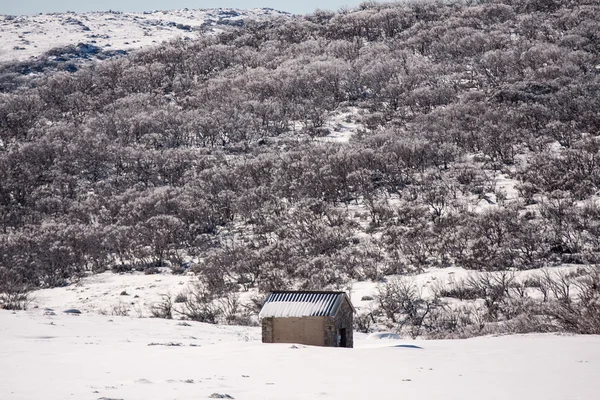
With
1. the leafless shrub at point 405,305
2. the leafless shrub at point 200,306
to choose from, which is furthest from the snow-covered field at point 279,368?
the leafless shrub at point 200,306

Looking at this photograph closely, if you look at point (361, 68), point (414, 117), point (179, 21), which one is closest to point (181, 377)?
point (414, 117)

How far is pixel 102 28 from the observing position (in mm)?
129625

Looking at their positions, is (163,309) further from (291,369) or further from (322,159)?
(322,159)

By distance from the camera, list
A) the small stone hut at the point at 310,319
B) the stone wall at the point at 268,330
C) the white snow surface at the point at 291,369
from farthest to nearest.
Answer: the stone wall at the point at 268,330 < the small stone hut at the point at 310,319 < the white snow surface at the point at 291,369

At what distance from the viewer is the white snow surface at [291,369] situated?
10398 mm

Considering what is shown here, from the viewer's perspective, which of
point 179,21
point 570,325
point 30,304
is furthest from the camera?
point 179,21

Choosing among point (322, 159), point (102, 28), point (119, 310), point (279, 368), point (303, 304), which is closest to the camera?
point (279, 368)

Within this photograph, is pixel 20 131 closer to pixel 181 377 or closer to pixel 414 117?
pixel 414 117

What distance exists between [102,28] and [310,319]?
122m

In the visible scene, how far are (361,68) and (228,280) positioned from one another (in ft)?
139

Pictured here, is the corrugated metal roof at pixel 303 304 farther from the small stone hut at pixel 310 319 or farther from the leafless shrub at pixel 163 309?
the leafless shrub at pixel 163 309

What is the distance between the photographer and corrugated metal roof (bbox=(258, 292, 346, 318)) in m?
19.8

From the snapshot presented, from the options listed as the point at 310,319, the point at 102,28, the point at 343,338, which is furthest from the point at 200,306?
the point at 102,28

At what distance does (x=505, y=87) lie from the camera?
59.2 m
